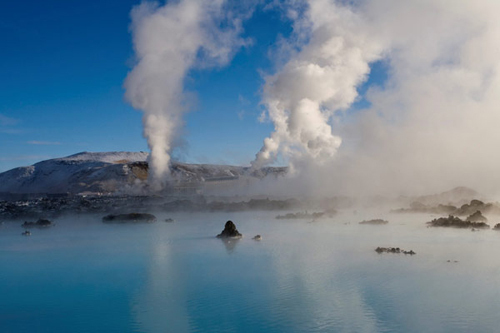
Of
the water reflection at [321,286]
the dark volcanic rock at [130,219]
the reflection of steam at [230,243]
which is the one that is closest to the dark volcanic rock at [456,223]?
the water reflection at [321,286]

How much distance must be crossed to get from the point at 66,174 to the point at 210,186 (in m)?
27.7

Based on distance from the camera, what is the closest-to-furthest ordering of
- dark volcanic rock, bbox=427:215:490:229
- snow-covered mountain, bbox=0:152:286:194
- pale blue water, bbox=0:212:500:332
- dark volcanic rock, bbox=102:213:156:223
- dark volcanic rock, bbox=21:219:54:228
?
pale blue water, bbox=0:212:500:332 → dark volcanic rock, bbox=427:215:490:229 → dark volcanic rock, bbox=21:219:54:228 → dark volcanic rock, bbox=102:213:156:223 → snow-covered mountain, bbox=0:152:286:194

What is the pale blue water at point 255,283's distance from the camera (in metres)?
9.62

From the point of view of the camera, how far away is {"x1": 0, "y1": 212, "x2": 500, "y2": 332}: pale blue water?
962 centimetres

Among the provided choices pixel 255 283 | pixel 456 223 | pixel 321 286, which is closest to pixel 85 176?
pixel 456 223

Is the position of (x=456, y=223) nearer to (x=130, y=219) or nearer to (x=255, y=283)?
(x=255, y=283)

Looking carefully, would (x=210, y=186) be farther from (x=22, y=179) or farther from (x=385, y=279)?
(x=385, y=279)

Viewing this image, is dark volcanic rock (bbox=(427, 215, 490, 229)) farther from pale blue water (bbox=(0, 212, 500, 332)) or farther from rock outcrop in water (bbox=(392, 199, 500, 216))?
rock outcrop in water (bbox=(392, 199, 500, 216))

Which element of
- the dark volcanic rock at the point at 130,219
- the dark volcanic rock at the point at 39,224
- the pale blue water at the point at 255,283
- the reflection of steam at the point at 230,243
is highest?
the dark volcanic rock at the point at 130,219

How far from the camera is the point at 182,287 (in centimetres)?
1288

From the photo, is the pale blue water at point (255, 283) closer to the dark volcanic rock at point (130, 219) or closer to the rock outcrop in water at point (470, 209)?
the dark volcanic rock at point (130, 219)

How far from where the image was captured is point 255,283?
515 inches

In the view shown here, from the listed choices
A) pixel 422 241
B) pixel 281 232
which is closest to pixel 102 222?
pixel 281 232

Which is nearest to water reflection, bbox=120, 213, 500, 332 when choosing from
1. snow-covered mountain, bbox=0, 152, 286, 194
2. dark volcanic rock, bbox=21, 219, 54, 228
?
dark volcanic rock, bbox=21, 219, 54, 228
